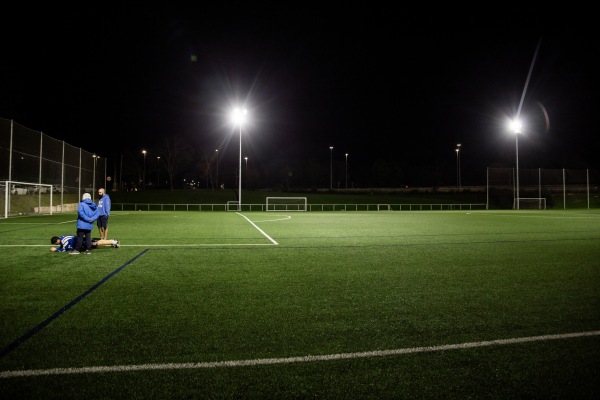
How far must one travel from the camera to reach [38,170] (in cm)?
2781

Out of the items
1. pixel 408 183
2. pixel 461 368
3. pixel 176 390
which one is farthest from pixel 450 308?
pixel 408 183

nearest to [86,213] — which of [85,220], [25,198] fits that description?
[85,220]

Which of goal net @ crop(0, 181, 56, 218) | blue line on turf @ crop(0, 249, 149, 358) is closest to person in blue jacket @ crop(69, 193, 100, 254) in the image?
blue line on turf @ crop(0, 249, 149, 358)

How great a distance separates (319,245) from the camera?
11.4 meters

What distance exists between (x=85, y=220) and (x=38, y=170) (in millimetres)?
23240

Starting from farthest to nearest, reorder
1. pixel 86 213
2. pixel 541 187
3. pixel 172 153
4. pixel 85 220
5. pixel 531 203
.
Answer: pixel 172 153 < pixel 541 187 < pixel 531 203 < pixel 85 220 < pixel 86 213

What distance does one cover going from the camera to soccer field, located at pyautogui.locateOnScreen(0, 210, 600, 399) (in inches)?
117

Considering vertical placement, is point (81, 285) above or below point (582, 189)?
below

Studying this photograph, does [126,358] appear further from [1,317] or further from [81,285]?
[81,285]

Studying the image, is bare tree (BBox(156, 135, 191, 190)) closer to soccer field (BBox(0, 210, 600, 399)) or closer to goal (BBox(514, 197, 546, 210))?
goal (BBox(514, 197, 546, 210))

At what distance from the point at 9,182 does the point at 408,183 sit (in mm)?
91860

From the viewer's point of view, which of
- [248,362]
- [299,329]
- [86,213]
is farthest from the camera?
[86,213]

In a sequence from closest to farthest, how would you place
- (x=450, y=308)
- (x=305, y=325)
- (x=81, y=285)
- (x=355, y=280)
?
(x=305, y=325) < (x=450, y=308) < (x=81, y=285) < (x=355, y=280)

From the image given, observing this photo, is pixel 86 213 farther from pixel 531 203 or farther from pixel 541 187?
pixel 541 187
